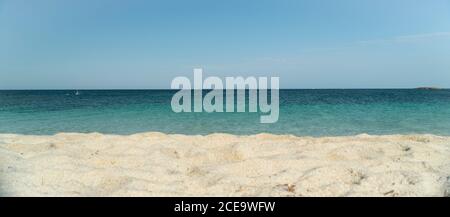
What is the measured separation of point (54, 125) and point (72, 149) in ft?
25.1

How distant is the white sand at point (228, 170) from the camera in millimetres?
3465

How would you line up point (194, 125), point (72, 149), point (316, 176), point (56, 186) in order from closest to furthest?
1. point (56, 186)
2. point (316, 176)
3. point (72, 149)
4. point (194, 125)

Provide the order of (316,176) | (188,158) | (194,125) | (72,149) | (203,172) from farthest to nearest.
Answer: (194,125)
(72,149)
(188,158)
(203,172)
(316,176)

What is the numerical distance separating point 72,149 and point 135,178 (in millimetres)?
1946

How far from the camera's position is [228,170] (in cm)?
421

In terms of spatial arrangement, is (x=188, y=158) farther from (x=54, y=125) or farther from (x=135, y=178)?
(x=54, y=125)

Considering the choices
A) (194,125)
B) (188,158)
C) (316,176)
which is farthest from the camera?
(194,125)

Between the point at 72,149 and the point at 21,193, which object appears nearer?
the point at 21,193

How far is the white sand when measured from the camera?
3.46 m

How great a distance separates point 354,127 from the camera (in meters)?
11.3

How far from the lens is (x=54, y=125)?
12.2 metres
